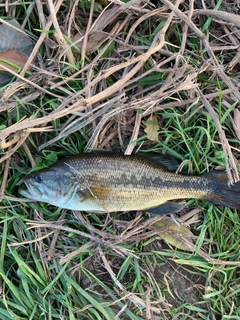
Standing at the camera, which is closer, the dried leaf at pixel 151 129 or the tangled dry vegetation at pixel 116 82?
the tangled dry vegetation at pixel 116 82

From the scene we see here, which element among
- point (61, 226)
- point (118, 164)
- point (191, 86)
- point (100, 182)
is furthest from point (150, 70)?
point (61, 226)

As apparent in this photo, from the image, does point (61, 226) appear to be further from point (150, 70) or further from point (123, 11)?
point (123, 11)

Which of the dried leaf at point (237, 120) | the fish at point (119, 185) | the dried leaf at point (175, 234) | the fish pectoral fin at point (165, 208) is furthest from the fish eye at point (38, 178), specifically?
the dried leaf at point (237, 120)

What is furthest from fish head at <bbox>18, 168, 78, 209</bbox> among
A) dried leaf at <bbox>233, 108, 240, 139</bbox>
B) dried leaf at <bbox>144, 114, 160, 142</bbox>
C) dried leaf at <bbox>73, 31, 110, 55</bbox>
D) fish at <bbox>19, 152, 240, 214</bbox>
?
dried leaf at <bbox>233, 108, 240, 139</bbox>

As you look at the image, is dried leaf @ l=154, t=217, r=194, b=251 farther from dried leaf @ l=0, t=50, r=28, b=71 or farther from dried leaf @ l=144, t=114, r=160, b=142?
dried leaf @ l=0, t=50, r=28, b=71

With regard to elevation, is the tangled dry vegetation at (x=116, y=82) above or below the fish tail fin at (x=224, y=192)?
above

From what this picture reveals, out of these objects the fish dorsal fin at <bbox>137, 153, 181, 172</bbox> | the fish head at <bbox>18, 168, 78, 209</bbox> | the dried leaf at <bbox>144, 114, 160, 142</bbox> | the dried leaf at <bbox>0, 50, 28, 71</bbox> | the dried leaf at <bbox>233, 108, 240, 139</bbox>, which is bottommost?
the fish head at <bbox>18, 168, 78, 209</bbox>

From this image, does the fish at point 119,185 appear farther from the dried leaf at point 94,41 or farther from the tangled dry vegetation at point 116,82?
the dried leaf at point 94,41

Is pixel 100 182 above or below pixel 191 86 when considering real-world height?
below
